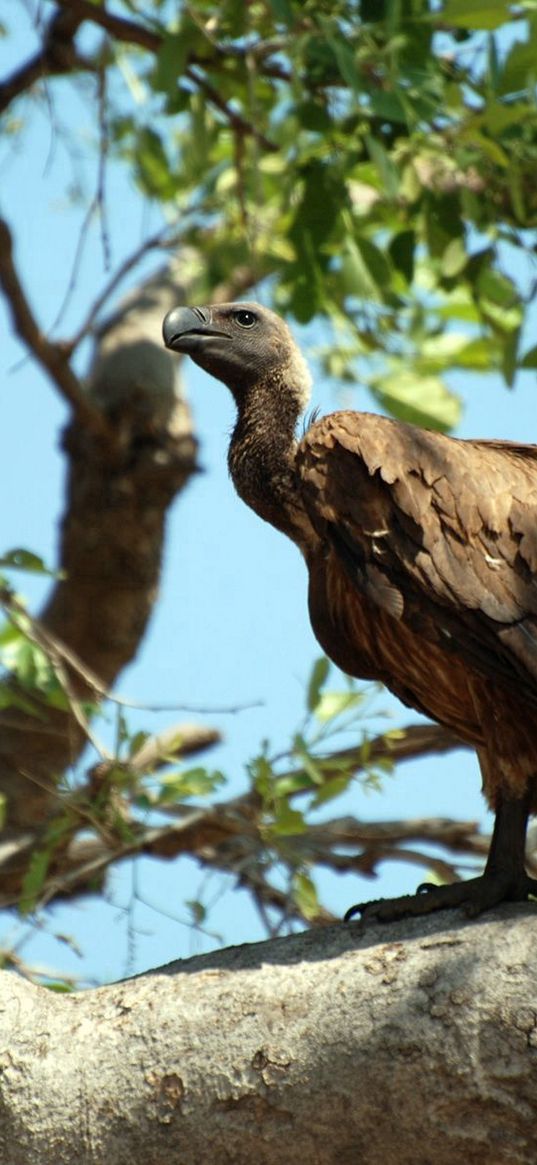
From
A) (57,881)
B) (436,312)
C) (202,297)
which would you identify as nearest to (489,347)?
(436,312)

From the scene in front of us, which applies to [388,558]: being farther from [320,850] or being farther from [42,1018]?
[320,850]

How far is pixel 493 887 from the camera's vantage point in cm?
434

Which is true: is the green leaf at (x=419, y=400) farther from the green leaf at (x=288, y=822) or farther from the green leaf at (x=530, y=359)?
the green leaf at (x=288, y=822)

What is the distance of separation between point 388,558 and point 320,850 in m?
2.15

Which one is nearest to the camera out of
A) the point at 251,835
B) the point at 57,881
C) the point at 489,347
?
the point at 57,881

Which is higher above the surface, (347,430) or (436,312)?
(436,312)

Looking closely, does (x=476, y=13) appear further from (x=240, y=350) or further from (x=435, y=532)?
(x=435, y=532)

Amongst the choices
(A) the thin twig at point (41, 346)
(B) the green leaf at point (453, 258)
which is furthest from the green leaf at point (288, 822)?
(A) the thin twig at point (41, 346)

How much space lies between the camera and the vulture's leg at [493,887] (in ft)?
14.1

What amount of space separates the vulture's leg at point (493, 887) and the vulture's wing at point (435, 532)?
45cm

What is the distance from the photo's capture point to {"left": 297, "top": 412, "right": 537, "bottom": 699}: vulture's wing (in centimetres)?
439

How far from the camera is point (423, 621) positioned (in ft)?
14.6

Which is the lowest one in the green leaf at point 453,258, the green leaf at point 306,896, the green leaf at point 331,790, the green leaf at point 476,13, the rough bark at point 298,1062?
the rough bark at point 298,1062

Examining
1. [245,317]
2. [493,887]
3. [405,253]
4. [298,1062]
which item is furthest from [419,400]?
[298,1062]
